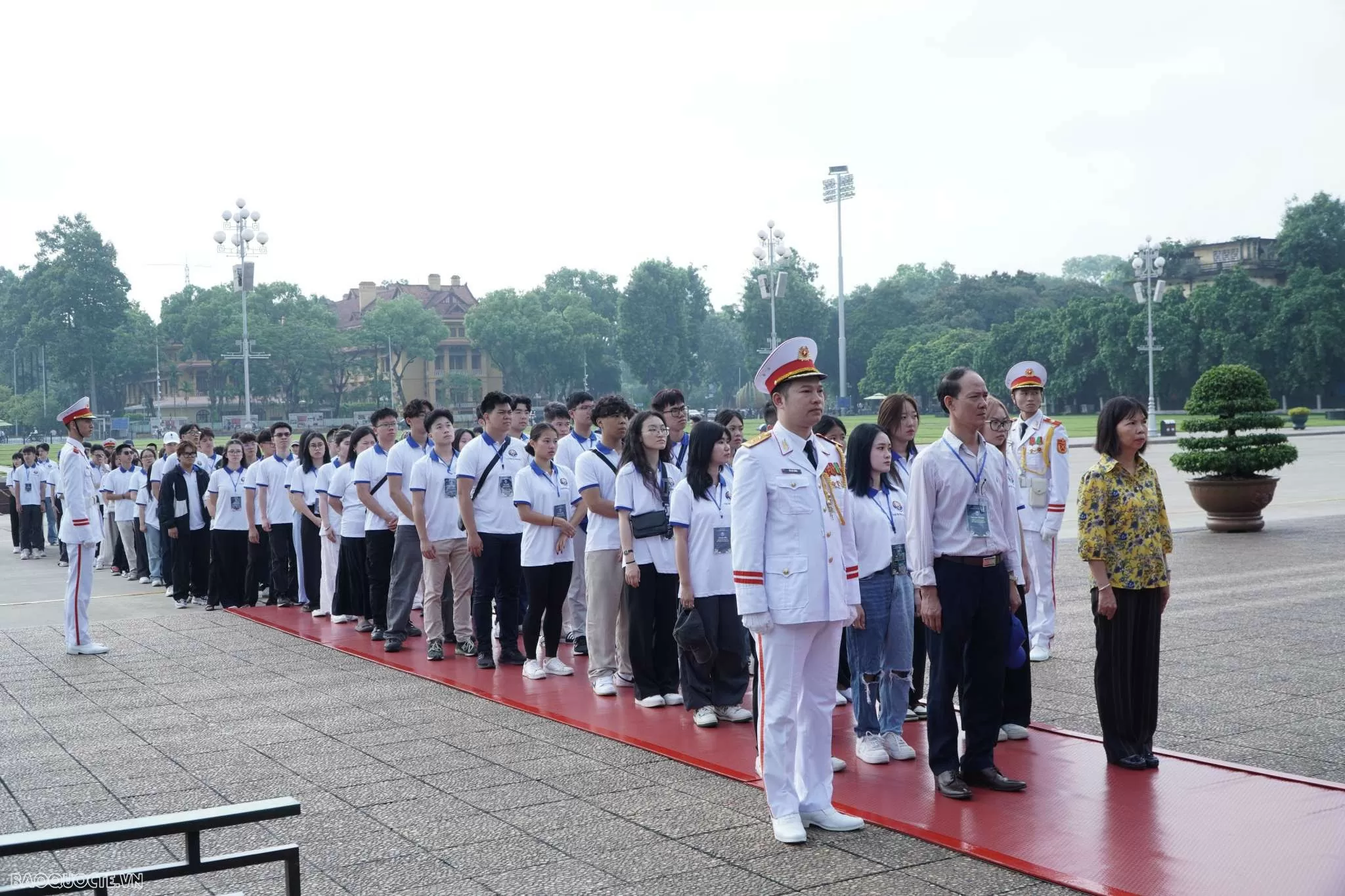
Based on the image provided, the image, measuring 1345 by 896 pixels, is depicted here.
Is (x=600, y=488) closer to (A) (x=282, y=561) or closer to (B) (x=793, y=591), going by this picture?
(B) (x=793, y=591)

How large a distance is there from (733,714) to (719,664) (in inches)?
11.4

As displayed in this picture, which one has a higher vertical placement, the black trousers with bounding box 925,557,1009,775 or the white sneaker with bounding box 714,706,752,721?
the black trousers with bounding box 925,557,1009,775

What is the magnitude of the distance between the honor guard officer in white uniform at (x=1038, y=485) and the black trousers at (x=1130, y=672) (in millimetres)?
2449

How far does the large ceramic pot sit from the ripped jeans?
36.9ft

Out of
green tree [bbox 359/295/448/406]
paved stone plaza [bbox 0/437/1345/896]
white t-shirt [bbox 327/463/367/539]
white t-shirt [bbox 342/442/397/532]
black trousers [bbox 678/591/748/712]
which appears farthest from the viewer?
green tree [bbox 359/295/448/406]

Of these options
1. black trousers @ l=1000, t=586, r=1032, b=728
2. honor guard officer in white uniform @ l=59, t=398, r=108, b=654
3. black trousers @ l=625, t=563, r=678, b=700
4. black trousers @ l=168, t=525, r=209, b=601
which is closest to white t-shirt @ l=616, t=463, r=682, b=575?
black trousers @ l=625, t=563, r=678, b=700

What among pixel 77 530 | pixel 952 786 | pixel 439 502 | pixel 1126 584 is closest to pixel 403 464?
pixel 439 502

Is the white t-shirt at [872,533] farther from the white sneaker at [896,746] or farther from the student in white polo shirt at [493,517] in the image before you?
the student in white polo shirt at [493,517]

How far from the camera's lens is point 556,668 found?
8.66 meters

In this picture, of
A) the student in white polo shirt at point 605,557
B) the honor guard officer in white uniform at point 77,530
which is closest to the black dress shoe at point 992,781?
the student in white polo shirt at point 605,557

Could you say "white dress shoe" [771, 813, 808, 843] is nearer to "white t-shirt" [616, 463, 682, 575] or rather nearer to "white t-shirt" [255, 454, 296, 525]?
"white t-shirt" [616, 463, 682, 575]

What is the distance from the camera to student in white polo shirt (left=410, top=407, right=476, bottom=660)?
9.41m

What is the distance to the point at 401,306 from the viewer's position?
92000 mm

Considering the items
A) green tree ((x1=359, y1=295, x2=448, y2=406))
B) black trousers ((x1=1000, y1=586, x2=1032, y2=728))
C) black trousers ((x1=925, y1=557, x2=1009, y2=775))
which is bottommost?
black trousers ((x1=1000, y1=586, x2=1032, y2=728))
